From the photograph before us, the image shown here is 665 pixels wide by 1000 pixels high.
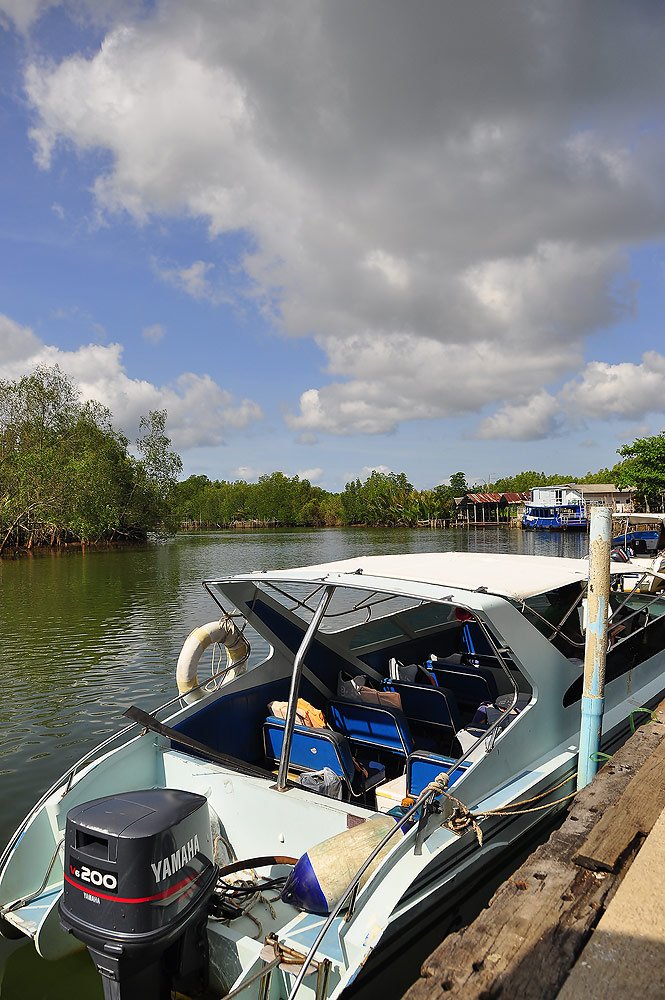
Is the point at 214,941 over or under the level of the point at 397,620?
under

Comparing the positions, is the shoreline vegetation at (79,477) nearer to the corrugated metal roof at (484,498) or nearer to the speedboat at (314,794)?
the corrugated metal roof at (484,498)

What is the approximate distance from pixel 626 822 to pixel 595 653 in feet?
6.24

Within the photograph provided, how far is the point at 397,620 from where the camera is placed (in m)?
7.63

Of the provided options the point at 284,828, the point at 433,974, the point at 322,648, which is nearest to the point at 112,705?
the point at 322,648

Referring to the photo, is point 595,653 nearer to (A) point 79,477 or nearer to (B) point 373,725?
(B) point 373,725

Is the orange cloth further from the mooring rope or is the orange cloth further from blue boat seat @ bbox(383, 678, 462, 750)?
the mooring rope

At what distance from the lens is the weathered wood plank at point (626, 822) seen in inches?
121

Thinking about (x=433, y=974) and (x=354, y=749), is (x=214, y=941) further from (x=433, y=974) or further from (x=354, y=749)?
(x=354, y=749)

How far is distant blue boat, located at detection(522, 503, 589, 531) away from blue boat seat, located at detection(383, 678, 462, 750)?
61343 mm

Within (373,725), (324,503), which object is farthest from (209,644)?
(324,503)

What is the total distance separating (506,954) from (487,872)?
2.26m

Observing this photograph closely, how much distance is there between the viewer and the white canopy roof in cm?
505

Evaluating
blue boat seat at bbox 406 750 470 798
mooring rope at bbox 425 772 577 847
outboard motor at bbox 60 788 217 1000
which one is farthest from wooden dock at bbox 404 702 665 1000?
outboard motor at bbox 60 788 217 1000

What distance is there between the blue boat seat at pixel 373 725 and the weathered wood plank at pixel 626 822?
1821 mm
